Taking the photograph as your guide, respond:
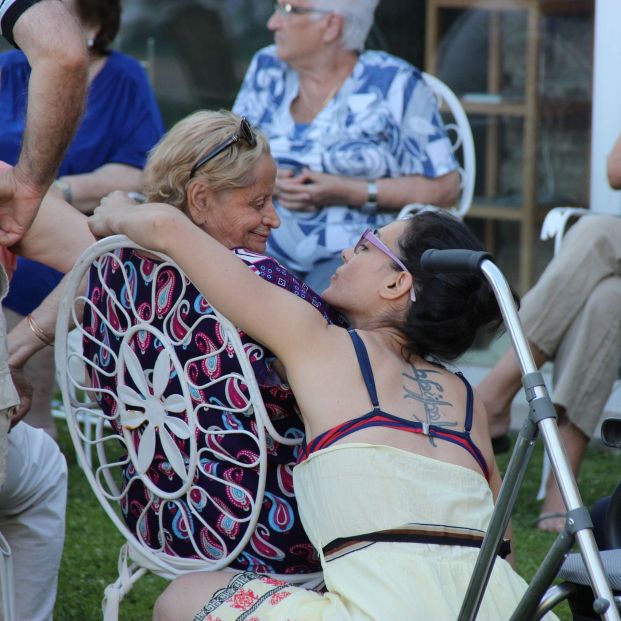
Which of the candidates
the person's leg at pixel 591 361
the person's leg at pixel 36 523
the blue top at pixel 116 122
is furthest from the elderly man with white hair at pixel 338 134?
the person's leg at pixel 36 523

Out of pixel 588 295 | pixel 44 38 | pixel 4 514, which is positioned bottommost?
pixel 4 514

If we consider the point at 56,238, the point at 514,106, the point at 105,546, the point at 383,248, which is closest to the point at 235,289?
the point at 383,248

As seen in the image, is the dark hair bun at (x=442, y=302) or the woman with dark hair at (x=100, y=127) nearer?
the dark hair bun at (x=442, y=302)

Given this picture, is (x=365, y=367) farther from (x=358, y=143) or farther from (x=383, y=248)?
(x=358, y=143)

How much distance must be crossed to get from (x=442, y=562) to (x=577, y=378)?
1.92 m

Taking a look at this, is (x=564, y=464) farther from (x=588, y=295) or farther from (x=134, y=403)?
(x=588, y=295)

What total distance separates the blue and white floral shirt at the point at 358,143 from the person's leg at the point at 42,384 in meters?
0.89

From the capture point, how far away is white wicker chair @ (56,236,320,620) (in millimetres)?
2143

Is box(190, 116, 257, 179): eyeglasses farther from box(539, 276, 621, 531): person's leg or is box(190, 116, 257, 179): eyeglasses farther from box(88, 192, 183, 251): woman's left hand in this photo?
box(539, 276, 621, 531): person's leg

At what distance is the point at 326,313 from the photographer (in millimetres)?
2293

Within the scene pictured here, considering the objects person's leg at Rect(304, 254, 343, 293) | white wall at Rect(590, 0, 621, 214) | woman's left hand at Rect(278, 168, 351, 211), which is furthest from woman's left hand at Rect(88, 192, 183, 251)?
white wall at Rect(590, 0, 621, 214)

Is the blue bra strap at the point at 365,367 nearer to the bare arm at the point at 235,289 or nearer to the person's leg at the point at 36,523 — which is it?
the bare arm at the point at 235,289

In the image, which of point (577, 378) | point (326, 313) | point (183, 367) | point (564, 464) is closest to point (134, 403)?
point (183, 367)

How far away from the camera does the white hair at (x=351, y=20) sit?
14.0ft
